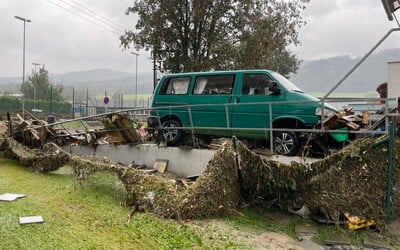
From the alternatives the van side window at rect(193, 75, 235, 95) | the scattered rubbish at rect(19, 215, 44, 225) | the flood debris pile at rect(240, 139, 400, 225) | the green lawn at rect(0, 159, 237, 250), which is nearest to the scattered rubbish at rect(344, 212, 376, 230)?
the flood debris pile at rect(240, 139, 400, 225)

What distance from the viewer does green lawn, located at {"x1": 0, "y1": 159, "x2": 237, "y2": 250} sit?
4.55 metres

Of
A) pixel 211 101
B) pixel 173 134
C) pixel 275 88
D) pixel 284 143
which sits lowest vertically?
pixel 284 143

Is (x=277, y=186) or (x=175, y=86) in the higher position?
(x=175, y=86)

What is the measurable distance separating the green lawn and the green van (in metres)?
2.28

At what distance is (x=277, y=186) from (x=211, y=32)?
10.9m

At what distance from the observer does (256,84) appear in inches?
305

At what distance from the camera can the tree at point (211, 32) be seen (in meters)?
15.0

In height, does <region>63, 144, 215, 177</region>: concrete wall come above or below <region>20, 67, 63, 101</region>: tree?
below

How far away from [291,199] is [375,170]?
1.40 metres

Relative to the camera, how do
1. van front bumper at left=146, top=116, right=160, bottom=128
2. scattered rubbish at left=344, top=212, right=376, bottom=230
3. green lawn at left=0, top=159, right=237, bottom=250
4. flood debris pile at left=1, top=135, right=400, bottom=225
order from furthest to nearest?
van front bumper at left=146, top=116, right=160, bottom=128 → flood debris pile at left=1, top=135, right=400, bottom=225 → scattered rubbish at left=344, top=212, right=376, bottom=230 → green lawn at left=0, top=159, right=237, bottom=250

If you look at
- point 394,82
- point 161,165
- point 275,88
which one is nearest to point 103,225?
point 161,165

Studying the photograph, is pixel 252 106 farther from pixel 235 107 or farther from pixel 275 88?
pixel 275 88

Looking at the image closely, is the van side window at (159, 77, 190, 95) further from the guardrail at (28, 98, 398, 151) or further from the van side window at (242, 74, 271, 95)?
the van side window at (242, 74, 271, 95)

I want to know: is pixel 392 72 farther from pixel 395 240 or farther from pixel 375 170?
pixel 395 240
